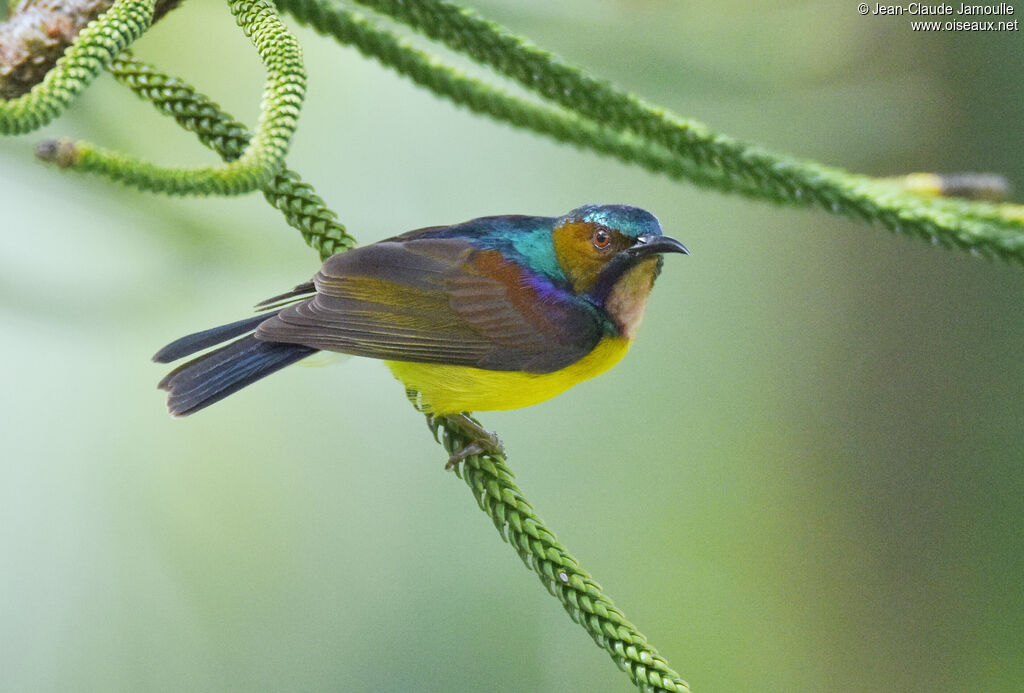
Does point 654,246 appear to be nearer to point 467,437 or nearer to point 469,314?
point 469,314

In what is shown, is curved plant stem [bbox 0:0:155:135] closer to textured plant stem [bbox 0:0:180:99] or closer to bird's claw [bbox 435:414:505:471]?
textured plant stem [bbox 0:0:180:99]

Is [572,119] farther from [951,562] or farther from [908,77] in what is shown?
[951,562]

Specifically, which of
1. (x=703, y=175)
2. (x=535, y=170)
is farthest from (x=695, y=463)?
(x=703, y=175)

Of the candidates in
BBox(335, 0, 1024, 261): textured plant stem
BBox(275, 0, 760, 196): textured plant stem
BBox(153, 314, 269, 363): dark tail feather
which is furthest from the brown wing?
BBox(335, 0, 1024, 261): textured plant stem

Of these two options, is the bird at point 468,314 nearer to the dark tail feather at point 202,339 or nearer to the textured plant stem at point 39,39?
the dark tail feather at point 202,339

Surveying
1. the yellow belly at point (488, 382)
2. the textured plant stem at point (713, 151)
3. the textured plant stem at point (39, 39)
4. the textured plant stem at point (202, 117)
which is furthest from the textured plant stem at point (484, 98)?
the yellow belly at point (488, 382)
